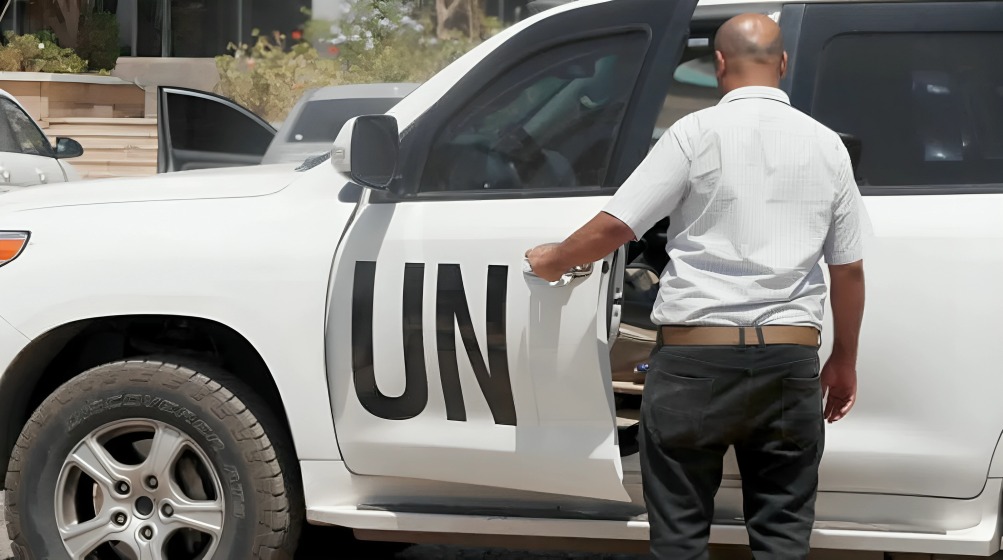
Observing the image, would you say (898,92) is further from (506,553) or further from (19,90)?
(19,90)

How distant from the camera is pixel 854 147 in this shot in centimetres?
346

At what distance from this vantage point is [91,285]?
3604 millimetres

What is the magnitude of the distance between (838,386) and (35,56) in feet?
68.8

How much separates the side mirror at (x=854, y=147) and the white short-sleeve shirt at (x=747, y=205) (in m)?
0.52

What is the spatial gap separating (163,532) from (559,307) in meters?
1.26

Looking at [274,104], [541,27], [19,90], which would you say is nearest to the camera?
[541,27]

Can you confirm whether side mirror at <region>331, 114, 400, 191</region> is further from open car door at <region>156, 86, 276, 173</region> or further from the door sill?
open car door at <region>156, 86, 276, 173</region>

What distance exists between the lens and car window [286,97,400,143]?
31.9ft

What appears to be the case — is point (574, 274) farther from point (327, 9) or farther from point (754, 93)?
point (327, 9)

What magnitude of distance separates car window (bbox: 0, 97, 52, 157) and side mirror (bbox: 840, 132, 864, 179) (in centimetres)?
866

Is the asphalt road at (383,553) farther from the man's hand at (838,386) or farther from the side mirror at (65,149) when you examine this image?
the side mirror at (65,149)

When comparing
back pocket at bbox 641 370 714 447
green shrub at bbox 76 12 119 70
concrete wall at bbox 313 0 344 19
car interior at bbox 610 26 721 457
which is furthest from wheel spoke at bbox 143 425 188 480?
green shrub at bbox 76 12 119 70

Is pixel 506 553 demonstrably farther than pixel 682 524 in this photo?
Yes

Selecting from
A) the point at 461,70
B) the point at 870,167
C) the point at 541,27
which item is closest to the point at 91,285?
the point at 461,70
